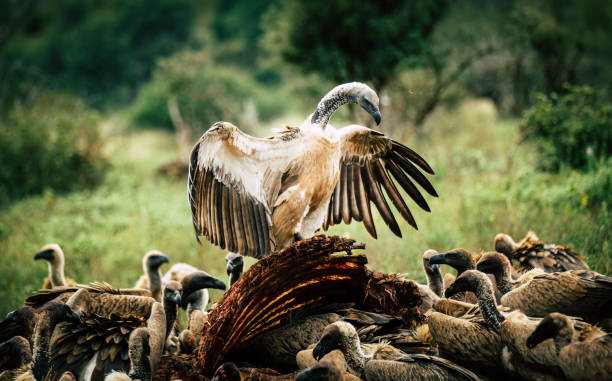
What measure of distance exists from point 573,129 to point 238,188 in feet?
20.1

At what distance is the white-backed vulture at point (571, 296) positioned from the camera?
340cm

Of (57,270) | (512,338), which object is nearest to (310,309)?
(512,338)

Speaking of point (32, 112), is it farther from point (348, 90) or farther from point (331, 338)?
point (331, 338)

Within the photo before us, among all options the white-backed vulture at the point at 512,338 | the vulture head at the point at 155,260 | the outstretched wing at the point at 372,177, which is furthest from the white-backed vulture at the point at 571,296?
the vulture head at the point at 155,260

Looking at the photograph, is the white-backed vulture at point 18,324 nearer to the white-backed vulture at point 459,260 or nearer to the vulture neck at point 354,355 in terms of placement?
the vulture neck at point 354,355

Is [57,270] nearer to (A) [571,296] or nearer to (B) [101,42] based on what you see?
(A) [571,296]

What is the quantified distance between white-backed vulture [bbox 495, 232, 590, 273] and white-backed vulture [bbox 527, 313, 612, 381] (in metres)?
1.70

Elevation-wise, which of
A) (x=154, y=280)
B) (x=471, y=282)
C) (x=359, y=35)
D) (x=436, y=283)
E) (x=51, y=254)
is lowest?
(x=471, y=282)

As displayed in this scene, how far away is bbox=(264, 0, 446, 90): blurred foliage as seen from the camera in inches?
457

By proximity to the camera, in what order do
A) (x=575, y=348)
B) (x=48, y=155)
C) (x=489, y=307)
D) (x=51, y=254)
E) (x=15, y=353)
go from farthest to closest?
(x=48, y=155), (x=51, y=254), (x=15, y=353), (x=489, y=307), (x=575, y=348)

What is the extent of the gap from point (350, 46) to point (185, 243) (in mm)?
6396

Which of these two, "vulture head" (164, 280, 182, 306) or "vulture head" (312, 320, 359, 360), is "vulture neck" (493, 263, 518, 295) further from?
"vulture head" (164, 280, 182, 306)

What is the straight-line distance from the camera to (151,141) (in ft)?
78.5

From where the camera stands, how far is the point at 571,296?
3439 mm
